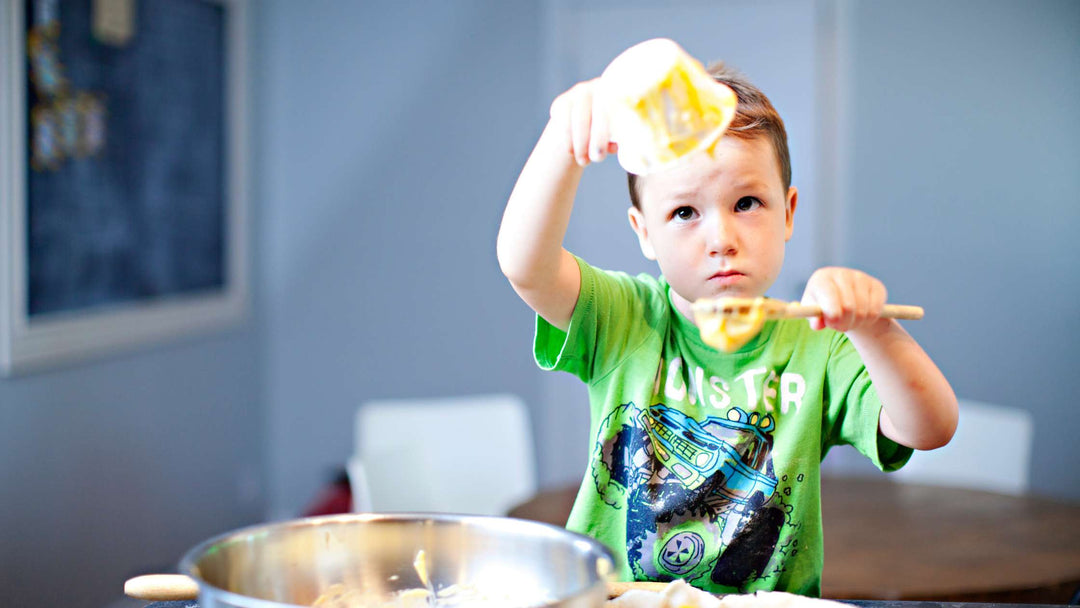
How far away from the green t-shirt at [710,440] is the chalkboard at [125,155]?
218 centimetres

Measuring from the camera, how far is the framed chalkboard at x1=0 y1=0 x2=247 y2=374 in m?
2.70

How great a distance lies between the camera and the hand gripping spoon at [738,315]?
806 millimetres

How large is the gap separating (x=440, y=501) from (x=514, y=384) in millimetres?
1509

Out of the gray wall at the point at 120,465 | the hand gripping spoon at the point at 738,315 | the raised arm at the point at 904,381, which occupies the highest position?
the hand gripping spoon at the point at 738,315

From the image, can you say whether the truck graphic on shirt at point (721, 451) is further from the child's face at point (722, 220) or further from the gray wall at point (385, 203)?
the gray wall at point (385, 203)

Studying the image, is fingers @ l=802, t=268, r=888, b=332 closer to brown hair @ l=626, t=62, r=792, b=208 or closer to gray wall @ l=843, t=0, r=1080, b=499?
brown hair @ l=626, t=62, r=792, b=208

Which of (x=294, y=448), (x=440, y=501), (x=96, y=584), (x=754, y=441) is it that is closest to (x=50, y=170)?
(x=96, y=584)

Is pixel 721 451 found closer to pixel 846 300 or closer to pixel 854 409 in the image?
pixel 854 409

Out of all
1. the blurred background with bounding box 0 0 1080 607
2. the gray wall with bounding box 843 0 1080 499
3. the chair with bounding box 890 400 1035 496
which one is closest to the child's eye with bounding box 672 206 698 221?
the chair with bounding box 890 400 1035 496

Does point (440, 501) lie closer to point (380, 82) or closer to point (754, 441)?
point (754, 441)

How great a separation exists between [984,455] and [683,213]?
197cm

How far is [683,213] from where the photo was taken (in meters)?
1.01

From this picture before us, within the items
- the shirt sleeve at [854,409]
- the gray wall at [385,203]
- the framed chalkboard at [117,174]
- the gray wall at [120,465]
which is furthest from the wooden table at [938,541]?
A: the gray wall at [385,203]

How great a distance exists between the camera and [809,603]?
88 cm
